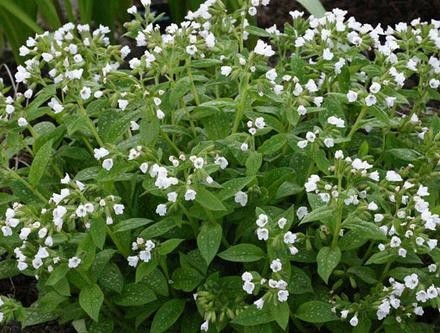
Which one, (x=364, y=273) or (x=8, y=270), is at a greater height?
(x=8, y=270)

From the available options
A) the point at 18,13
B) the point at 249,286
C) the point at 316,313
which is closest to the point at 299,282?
the point at 316,313

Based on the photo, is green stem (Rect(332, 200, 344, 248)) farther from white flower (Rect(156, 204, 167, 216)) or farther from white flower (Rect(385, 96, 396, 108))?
white flower (Rect(156, 204, 167, 216))

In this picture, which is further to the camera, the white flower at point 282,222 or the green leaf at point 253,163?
the green leaf at point 253,163

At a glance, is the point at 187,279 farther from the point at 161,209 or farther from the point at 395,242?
the point at 395,242

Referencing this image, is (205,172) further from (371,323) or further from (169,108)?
(371,323)

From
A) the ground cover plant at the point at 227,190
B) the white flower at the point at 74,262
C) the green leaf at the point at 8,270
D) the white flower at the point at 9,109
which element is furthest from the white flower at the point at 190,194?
the green leaf at the point at 8,270

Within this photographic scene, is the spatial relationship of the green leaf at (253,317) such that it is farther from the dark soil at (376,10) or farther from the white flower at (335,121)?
the dark soil at (376,10)
